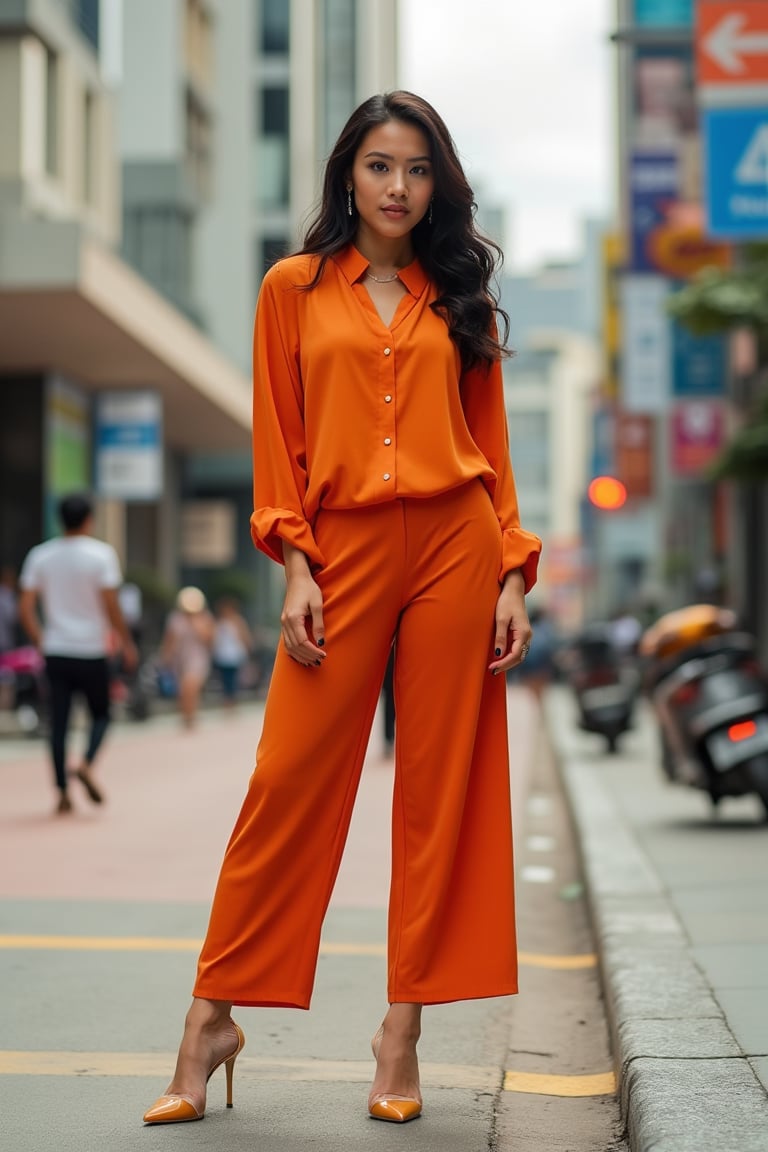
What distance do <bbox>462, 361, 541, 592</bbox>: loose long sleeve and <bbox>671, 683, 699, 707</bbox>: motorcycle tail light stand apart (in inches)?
222

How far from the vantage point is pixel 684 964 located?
4949 millimetres

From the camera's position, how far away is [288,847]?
3.52 m

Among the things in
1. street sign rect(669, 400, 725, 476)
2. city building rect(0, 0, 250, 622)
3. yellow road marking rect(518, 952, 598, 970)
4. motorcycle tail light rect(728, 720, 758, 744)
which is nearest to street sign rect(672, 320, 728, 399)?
street sign rect(669, 400, 725, 476)

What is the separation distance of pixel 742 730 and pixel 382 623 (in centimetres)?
571

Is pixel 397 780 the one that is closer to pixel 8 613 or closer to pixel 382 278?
pixel 382 278

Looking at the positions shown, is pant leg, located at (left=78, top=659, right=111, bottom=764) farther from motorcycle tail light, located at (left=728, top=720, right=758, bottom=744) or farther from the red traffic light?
the red traffic light

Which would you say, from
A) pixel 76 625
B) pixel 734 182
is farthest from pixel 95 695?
pixel 734 182

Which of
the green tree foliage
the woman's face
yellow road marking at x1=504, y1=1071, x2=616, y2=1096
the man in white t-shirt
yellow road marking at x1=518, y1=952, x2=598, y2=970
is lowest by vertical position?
yellow road marking at x1=518, y1=952, x2=598, y2=970

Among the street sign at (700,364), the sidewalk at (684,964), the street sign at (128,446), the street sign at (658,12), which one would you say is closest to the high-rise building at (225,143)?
the street sign at (128,446)

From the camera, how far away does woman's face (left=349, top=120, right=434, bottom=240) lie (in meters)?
3.64

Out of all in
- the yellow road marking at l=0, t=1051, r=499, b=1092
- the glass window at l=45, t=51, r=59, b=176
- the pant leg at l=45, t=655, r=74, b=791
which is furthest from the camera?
the glass window at l=45, t=51, r=59, b=176

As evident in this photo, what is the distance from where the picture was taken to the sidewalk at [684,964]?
132 inches

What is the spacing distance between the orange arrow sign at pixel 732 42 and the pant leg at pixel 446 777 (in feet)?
24.1

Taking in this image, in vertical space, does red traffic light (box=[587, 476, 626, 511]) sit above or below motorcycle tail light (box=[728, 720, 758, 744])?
above
